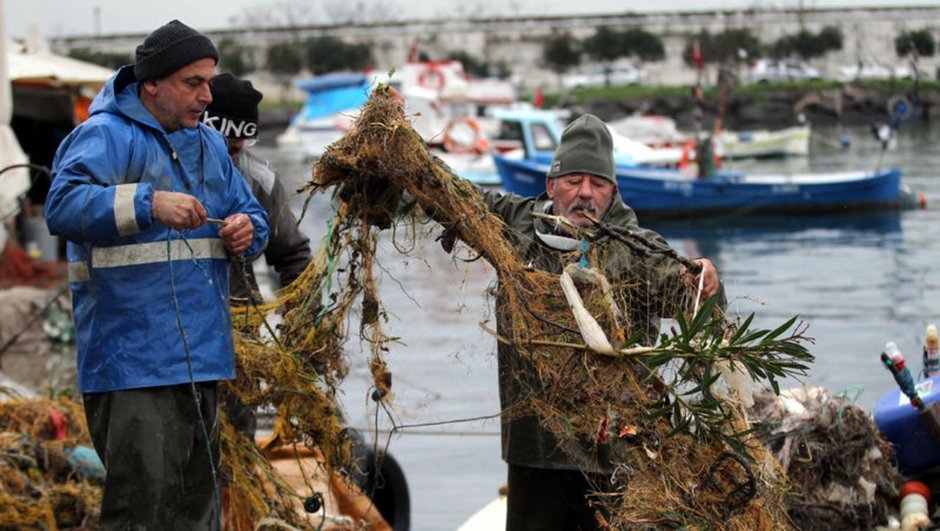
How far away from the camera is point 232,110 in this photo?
5.46m

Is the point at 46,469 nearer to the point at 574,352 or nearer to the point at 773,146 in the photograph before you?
the point at 574,352

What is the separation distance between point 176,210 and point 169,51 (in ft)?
1.85

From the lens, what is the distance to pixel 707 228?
2600cm

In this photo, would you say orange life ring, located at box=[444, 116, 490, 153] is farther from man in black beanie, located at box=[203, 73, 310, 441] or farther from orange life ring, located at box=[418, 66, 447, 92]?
man in black beanie, located at box=[203, 73, 310, 441]

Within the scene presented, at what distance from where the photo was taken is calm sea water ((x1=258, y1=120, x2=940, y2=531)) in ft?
26.1

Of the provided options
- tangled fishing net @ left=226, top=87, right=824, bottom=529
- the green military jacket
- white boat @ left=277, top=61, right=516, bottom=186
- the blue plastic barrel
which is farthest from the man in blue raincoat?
white boat @ left=277, top=61, right=516, bottom=186

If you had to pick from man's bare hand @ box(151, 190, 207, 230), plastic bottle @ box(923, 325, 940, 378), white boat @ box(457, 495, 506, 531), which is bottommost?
white boat @ box(457, 495, 506, 531)

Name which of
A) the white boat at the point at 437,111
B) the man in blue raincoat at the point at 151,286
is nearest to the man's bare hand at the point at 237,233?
the man in blue raincoat at the point at 151,286

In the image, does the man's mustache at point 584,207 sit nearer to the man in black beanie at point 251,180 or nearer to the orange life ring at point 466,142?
the man in black beanie at point 251,180

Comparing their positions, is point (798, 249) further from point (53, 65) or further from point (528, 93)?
point (528, 93)

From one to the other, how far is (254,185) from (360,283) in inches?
47.1

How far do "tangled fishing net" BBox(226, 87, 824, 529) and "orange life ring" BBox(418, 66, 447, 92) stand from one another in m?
39.1

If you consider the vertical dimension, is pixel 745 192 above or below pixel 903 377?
below

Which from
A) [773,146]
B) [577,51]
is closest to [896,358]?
[773,146]
